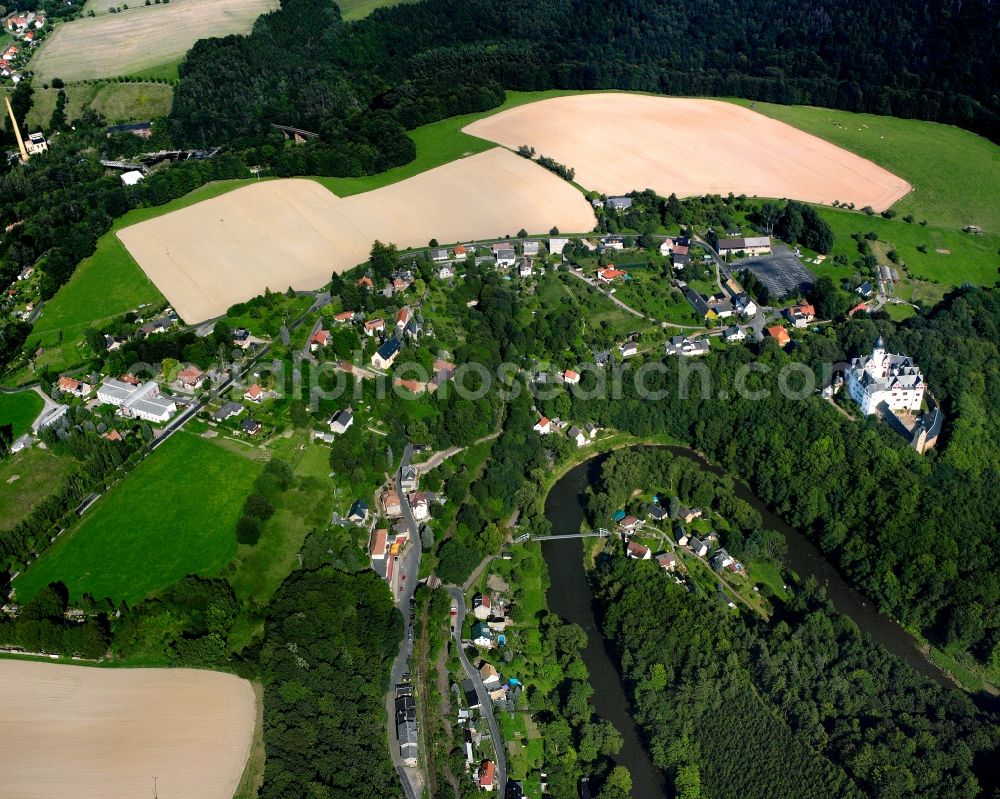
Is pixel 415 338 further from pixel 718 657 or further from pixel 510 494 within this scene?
pixel 718 657

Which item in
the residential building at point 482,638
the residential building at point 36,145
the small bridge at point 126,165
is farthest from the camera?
the residential building at point 36,145

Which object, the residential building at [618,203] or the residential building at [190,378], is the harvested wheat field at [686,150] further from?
the residential building at [190,378]

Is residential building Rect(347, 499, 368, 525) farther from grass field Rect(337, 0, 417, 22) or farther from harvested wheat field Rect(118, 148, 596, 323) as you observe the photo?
grass field Rect(337, 0, 417, 22)

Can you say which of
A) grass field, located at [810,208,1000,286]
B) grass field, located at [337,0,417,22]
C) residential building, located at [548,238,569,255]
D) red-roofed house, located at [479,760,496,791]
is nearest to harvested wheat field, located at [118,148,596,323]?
residential building, located at [548,238,569,255]

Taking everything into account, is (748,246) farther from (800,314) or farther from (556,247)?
(556,247)

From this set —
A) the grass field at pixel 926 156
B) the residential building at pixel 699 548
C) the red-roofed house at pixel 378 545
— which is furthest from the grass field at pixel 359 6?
the residential building at pixel 699 548

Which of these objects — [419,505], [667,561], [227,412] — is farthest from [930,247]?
[227,412]
